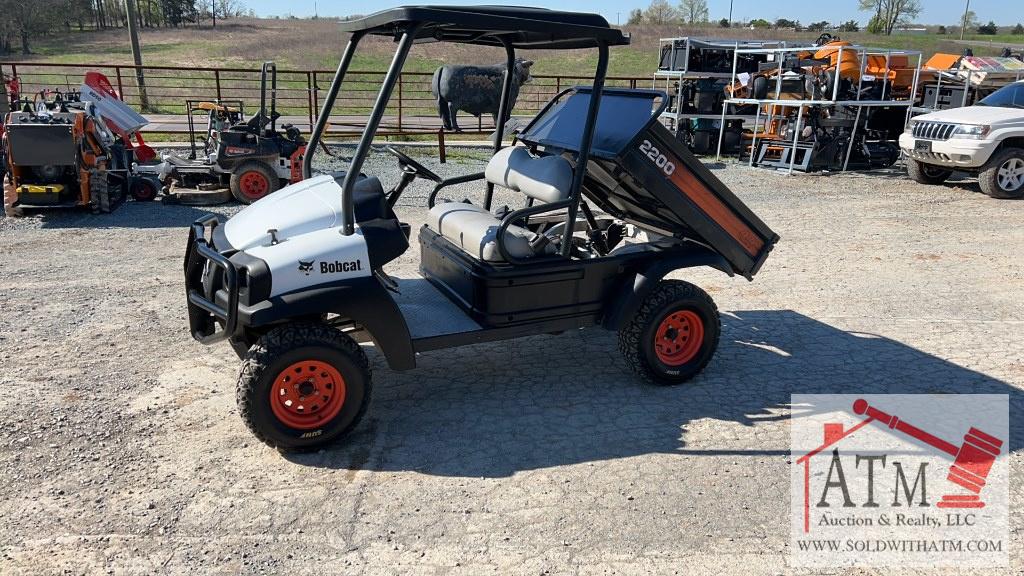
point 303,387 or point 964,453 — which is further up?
point 303,387

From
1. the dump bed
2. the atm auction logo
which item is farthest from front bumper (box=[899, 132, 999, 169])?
the dump bed

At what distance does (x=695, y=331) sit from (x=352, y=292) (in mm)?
2275

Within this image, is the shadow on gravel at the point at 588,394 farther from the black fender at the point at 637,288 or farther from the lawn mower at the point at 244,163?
the lawn mower at the point at 244,163

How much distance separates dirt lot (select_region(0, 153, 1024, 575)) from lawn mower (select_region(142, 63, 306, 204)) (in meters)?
3.40

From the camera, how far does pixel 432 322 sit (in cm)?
439

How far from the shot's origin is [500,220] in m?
4.78

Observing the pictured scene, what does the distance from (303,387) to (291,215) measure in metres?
0.93

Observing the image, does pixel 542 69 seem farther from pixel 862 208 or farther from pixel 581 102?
pixel 581 102

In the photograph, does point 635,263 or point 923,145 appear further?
point 923,145

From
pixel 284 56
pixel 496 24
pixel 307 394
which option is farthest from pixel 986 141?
pixel 284 56

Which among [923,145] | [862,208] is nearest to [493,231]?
[862,208]

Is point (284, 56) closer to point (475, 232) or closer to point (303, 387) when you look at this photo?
point (475, 232)

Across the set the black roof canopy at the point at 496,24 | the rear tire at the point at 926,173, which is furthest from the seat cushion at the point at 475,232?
the rear tire at the point at 926,173

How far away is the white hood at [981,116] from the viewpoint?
11273 millimetres
